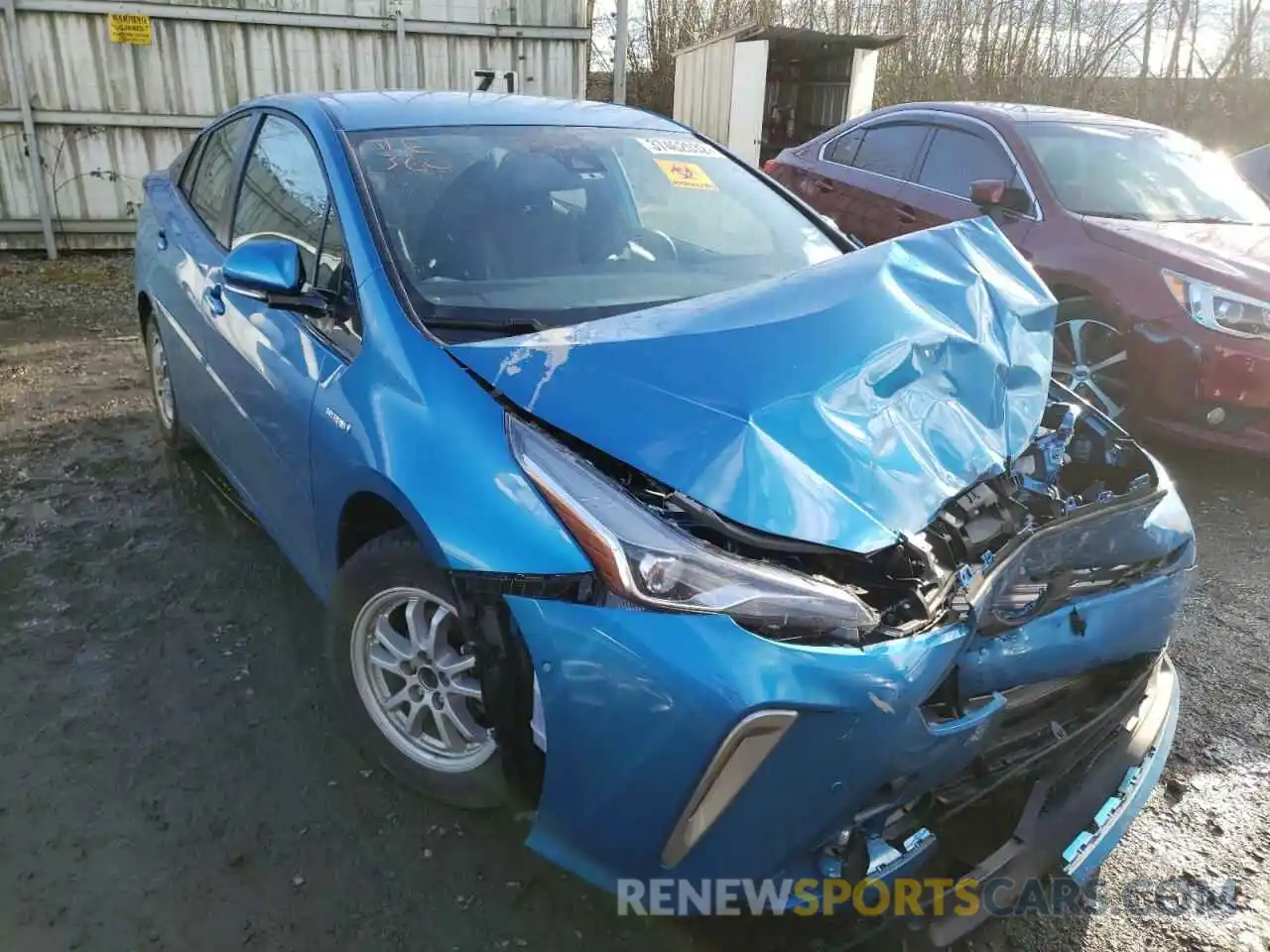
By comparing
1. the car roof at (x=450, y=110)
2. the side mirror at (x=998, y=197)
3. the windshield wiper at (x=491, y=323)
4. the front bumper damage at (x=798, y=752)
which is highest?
the car roof at (x=450, y=110)

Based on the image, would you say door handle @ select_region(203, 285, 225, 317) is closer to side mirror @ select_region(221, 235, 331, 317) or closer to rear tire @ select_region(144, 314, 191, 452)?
side mirror @ select_region(221, 235, 331, 317)

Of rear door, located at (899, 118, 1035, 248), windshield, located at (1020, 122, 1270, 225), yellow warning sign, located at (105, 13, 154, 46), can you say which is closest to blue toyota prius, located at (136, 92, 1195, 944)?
windshield, located at (1020, 122, 1270, 225)

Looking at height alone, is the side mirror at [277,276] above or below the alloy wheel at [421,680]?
above

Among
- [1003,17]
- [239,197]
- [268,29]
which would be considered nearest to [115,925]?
[239,197]

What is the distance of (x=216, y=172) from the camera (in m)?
3.67

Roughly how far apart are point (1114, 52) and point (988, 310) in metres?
19.9

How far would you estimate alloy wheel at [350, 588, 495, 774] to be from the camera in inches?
82.7

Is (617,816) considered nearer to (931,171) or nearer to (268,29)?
(931,171)

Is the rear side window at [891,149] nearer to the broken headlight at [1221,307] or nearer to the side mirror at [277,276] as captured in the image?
the broken headlight at [1221,307]

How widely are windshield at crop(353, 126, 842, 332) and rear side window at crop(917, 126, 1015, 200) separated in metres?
2.75

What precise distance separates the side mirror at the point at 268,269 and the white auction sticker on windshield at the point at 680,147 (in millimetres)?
1268

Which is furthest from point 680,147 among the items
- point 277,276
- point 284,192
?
point 277,276

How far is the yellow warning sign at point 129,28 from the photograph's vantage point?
28.0 ft

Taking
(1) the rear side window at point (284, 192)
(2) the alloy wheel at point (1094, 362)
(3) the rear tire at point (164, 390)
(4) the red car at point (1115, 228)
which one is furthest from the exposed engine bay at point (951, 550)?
(3) the rear tire at point (164, 390)
